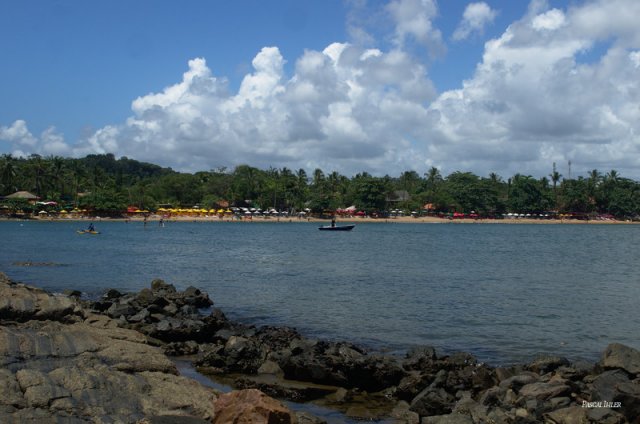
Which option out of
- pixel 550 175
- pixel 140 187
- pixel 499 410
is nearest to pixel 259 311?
pixel 499 410

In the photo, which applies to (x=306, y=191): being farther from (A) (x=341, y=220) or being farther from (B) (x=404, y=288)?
(B) (x=404, y=288)

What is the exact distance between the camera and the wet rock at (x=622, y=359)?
50.3 feet

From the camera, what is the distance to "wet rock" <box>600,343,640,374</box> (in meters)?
15.3

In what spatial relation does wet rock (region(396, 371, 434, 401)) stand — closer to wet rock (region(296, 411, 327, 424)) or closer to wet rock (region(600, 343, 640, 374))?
wet rock (region(296, 411, 327, 424))

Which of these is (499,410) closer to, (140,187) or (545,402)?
(545,402)

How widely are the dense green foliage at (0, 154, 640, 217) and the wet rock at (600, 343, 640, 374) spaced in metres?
138

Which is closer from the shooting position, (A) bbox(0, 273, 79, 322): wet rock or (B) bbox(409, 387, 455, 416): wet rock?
(B) bbox(409, 387, 455, 416): wet rock

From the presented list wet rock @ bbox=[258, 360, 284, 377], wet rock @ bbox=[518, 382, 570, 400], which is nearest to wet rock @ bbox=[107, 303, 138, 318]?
wet rock @ bbox=[258, 360, 284, 377]

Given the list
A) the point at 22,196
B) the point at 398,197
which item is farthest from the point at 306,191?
the point at 22,196

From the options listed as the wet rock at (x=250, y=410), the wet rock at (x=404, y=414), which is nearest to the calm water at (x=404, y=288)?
the wet rock at (x=404, y=414)

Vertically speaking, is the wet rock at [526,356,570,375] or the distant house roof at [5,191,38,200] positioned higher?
the distant house roof at [5,191,38,200]

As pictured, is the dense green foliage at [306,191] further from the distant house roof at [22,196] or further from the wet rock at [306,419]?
the wet rock at [306,419]

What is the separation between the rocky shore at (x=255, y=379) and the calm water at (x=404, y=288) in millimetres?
3925

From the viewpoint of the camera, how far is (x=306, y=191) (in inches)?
6654
